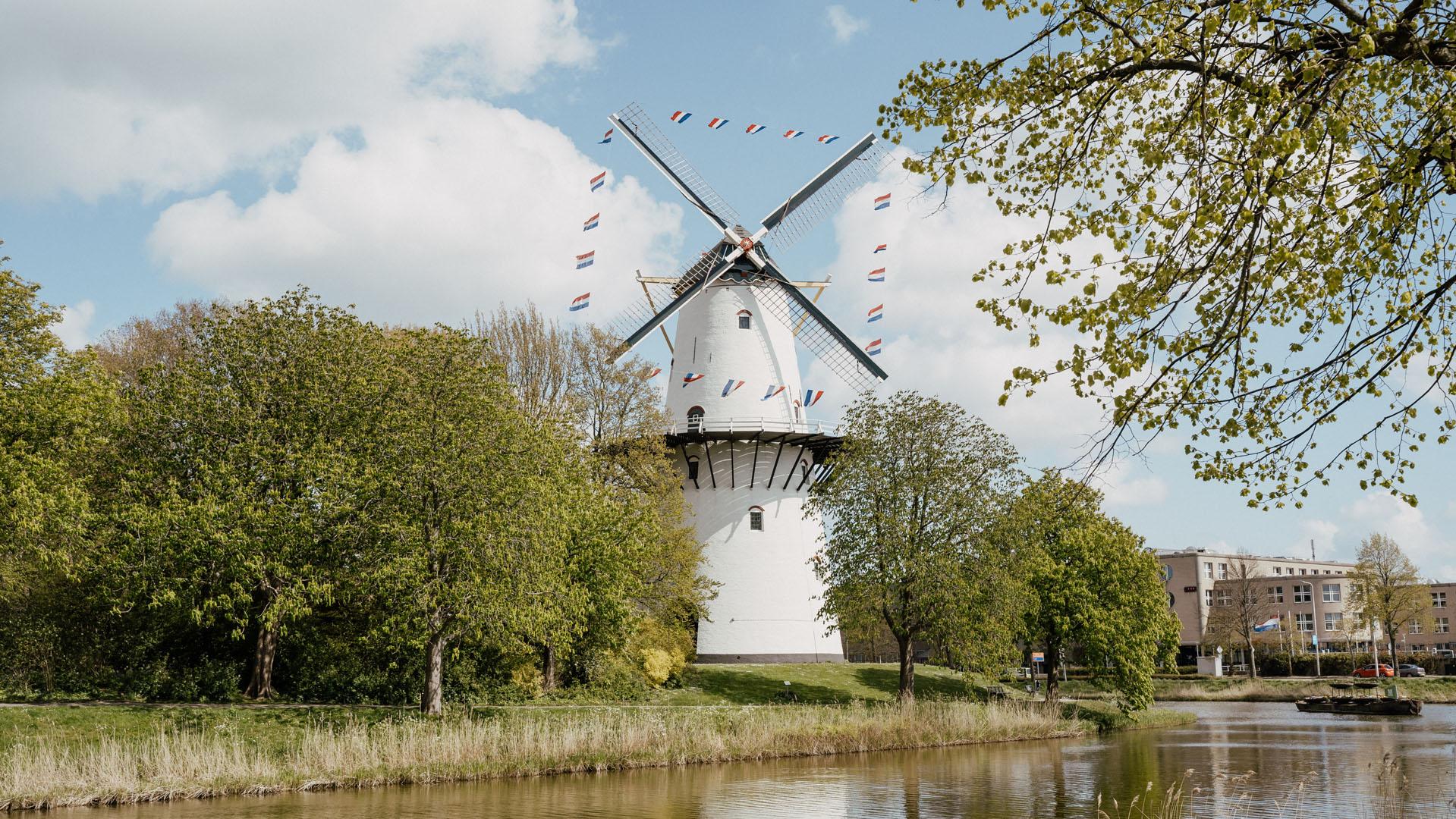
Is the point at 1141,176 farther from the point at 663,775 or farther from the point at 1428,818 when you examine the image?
the point at 663,775

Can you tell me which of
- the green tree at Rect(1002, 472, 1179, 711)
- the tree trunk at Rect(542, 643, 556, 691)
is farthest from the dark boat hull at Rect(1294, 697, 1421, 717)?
the tree trunk at Rect(542, 643, 556, 691)

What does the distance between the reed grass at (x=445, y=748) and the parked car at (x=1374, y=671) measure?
3979 cm

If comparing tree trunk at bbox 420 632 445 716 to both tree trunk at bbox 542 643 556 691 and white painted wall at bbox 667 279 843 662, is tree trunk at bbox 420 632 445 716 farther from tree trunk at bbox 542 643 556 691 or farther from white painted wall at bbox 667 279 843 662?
white painted wall at bbox 667 279 843 662

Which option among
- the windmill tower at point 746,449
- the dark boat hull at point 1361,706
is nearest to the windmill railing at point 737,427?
the windmill tower at point 746,449

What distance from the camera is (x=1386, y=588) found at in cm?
6481

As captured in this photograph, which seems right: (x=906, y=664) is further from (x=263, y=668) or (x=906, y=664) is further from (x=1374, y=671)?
(x=1374, y=671)

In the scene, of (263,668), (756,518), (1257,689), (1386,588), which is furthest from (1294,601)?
(263,668)

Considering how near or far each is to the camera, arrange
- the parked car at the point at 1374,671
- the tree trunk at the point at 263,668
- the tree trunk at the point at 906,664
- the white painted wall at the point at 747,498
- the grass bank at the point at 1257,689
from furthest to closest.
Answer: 1. the parked car at the point at 1374,671
2. the grass bank at the point at 1257,689
3. the white painted wall at the point at 747,498
4. the tree trunk at the point at 906,664
5. the tree trunk at the point at 263,668

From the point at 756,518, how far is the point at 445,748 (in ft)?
73.9

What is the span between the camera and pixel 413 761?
2078 centimetres

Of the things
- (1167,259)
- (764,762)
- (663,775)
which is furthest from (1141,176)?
(764,762)

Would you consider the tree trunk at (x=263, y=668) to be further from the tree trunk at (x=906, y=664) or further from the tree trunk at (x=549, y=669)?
the tree trunk at (x=906, y=664)

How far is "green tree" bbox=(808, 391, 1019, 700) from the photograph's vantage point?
3362 cm

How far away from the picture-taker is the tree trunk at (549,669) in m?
33.2
